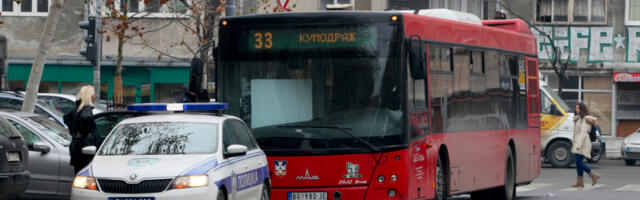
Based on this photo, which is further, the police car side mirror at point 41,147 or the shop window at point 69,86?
the shop window at point 69,86

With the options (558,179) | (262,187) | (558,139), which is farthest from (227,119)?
(558,139)

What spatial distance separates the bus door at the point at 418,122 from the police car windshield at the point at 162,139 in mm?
2209

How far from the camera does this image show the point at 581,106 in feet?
71.5

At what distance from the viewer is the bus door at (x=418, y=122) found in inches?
493

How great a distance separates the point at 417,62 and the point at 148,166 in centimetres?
332

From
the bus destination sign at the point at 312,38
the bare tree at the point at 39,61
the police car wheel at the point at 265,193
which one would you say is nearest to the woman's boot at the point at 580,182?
the bare tree at the point at 39,61

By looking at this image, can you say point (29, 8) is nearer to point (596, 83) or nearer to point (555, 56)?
point (555, 56)

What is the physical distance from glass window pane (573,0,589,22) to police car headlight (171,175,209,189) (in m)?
30.5

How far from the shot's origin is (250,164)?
1207 cm

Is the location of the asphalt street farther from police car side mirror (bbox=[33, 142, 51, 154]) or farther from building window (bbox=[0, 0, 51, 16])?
building window (bbox=[0, 0, 51, 16])

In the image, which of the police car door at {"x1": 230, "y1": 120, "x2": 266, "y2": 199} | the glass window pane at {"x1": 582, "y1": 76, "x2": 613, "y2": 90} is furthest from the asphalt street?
the glass window pane at {"x1": 582, "y1": 76, "x2": 613, "y2": 90}

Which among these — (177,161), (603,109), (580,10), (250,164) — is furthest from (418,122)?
(580,10)

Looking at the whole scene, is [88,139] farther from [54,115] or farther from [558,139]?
[558,139]

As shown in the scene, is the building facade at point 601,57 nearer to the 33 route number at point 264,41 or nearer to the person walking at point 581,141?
the person walking at point 581,141
